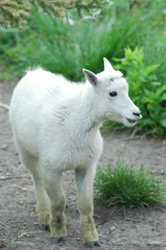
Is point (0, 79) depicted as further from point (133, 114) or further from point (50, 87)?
point (133, 114)

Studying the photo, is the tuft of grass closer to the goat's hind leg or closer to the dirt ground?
the dirt ground

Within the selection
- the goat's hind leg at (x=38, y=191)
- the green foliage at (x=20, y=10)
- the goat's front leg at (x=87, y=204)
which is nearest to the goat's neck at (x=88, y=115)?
the goat's front leg at (x=87, y=204)

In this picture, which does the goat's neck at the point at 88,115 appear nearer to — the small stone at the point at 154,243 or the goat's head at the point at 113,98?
the goat's head at the point at 113,98

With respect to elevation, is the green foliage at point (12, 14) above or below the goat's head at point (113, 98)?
above

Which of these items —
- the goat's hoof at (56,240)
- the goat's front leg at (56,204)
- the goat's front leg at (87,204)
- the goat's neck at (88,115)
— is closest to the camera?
the goat's neck at (88,115)

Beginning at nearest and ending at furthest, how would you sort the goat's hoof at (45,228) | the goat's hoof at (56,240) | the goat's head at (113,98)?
the goat's head at (113,98), the goat's hoof at (56,240), the goat's hoof at (45,228)

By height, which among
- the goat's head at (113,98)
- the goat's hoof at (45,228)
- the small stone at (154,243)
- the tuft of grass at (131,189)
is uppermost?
the goat's head at (113,98)

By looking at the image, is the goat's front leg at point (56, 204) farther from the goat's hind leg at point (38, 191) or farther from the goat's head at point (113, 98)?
the goat's head at point (113, 98)

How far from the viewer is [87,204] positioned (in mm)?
3959

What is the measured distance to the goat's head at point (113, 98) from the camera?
136 inches

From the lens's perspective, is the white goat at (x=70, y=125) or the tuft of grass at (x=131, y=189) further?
the tuft of grass at (x=131, y=189)

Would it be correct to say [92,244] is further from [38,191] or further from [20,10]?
[20,10]

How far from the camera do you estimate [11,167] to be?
5961 mm

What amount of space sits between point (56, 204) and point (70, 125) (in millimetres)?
876
